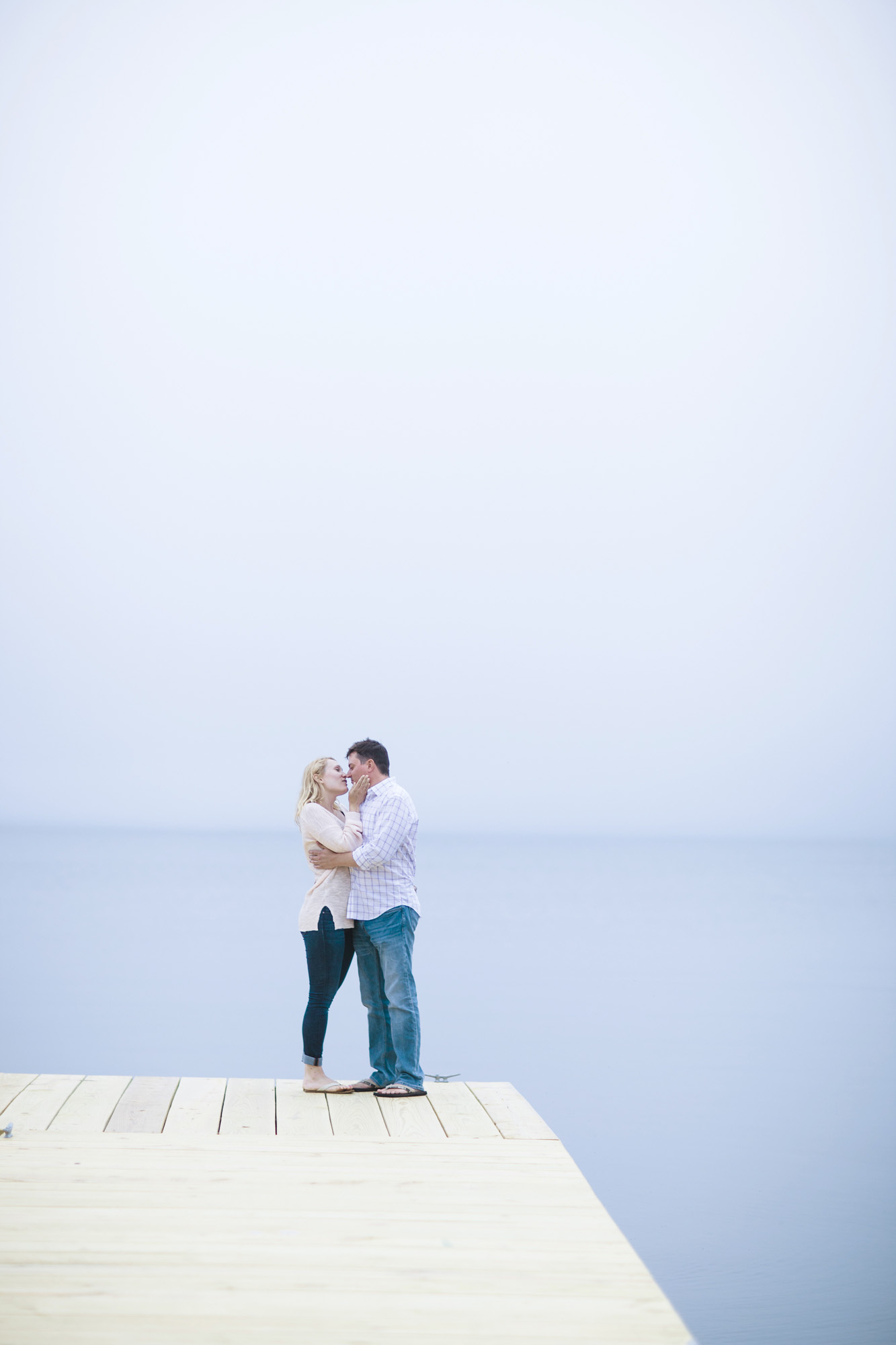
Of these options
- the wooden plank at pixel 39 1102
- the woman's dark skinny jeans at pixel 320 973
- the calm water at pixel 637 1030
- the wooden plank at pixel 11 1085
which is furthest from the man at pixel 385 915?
the calm water at pixel 637 1030

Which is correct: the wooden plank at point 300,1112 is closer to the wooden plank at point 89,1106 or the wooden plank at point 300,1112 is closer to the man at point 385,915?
the man at point 385,915

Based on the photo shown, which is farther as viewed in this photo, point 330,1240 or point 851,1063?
point 851,1063

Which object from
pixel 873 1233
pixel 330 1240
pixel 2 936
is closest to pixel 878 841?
pixel 2 936

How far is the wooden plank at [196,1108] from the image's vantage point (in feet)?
13.4

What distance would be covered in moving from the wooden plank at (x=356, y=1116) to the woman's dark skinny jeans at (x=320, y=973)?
0.22 meters

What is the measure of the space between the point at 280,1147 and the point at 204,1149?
255 mm

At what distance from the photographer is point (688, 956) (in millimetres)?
14031

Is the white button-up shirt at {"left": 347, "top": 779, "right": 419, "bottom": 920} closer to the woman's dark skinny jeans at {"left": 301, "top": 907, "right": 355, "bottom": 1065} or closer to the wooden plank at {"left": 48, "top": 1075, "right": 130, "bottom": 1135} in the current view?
the woman's dark skinny jeans at {"left": 301, "top": 907, "right": 355, "bottom": 1065}

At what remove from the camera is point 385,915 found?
15.7 ft

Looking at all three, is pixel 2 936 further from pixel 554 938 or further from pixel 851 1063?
pixel 851 1063

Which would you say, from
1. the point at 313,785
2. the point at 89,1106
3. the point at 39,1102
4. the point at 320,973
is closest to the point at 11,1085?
the point at 39,1102

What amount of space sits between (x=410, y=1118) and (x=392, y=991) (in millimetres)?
532

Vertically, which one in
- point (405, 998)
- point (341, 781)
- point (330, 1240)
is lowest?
point (330, 1240)

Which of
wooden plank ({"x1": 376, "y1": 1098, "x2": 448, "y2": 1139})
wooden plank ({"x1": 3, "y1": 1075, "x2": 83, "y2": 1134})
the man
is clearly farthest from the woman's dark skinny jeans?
wooden plank ({"x1": 3, "y1": 1075, "x2": 83, "y2": 1134})
